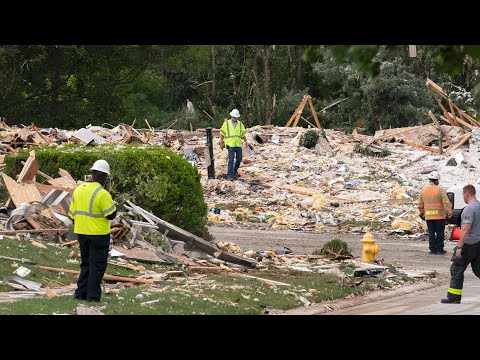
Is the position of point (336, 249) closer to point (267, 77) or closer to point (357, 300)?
point (357, 300)

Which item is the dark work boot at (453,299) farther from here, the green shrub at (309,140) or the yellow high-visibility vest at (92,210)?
the green shrub at (309,140)

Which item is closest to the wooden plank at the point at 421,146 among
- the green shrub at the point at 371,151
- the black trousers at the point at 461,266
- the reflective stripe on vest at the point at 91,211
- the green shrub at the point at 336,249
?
the green shrub at the point at 371,151

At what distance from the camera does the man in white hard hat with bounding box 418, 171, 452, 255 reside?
20.5 metres

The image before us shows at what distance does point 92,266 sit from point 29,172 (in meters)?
6.41

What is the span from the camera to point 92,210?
12.8 m

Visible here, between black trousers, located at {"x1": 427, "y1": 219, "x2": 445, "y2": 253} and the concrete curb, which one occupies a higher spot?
black trousers, located at {"x1": 427, "y1": 219, "x2": 445, "y2": 253}

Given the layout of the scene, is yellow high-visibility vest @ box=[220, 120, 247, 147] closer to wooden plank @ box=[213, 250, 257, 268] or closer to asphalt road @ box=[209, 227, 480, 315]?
asphalt road @ box=[209, 227, 480, 315]

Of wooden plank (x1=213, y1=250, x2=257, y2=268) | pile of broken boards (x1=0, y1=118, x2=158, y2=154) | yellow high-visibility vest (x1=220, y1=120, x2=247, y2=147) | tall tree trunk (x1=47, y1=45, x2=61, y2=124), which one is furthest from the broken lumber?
tall tree trunk (x1=47, y1=45, x2=61, y2=124)

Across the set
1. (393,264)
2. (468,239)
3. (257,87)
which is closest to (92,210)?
(468,239)

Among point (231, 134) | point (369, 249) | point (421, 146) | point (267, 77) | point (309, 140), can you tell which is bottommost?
point (369, 249)

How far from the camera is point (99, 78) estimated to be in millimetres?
58875

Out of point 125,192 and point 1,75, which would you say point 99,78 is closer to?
point 1,75
